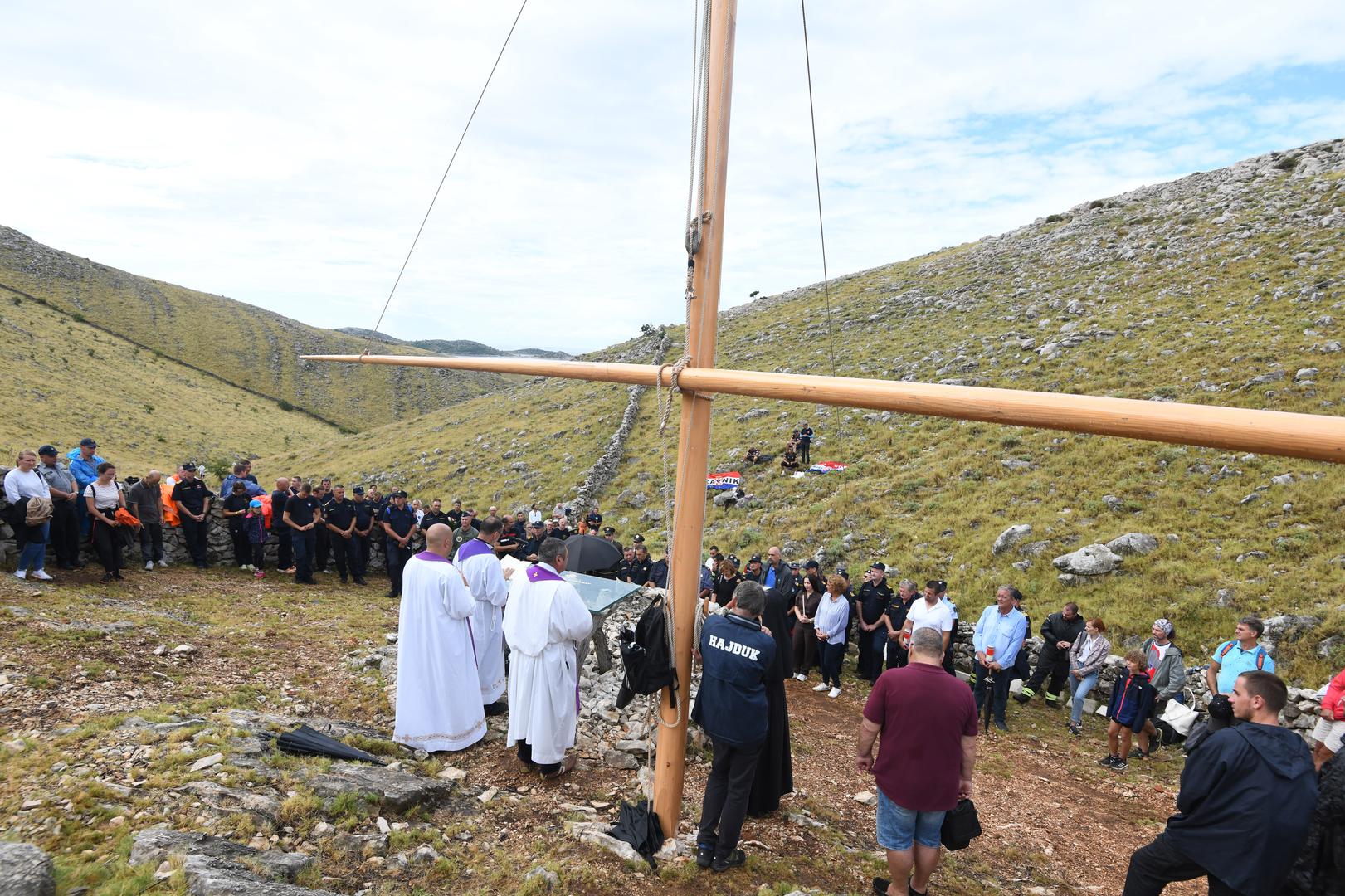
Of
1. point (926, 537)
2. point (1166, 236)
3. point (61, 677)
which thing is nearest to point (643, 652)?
point (61, 677)

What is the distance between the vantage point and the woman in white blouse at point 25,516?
950 centimetres

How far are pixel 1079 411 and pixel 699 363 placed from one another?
2608 millimetres

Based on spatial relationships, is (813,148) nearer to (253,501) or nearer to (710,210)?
(710,210)

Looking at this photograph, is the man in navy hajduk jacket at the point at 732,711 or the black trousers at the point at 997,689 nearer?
the man in navy hajduk jacket at the point at 732,711

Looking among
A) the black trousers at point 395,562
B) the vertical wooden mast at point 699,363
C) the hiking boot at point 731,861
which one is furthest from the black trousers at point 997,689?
the black trousers at point 395,562

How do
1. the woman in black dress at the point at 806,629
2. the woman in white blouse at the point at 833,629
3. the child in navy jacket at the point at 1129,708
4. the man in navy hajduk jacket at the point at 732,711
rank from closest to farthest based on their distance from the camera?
the man in navy hajduk jacket at the point at 732,711, the child in navy jacket at the point at 1129,708, the woman in white blouse at the point at 833,629, the woman in black dress at the point at 806,629

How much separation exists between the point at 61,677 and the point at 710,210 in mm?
7564

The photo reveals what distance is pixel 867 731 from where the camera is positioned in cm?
458

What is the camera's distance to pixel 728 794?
16.4 feet

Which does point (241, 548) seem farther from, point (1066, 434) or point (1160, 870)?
point (1066, 434)

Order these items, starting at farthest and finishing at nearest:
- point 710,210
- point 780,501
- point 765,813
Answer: point 780,501 < point 765,813 < point 710,210

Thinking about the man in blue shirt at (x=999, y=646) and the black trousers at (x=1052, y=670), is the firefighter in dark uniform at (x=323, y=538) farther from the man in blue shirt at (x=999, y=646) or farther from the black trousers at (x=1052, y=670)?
the black trousers at (x=1052, y=670)

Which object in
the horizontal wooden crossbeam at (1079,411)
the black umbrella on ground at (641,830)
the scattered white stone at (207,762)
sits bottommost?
the black umbrella on ground at (641,830)

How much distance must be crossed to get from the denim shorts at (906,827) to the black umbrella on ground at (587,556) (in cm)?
497
